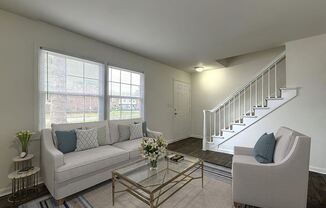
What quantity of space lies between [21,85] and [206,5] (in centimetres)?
291

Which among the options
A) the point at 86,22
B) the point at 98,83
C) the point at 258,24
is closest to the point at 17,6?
the point at 86,22

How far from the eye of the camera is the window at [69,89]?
255cm

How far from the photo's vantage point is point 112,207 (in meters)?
1.87

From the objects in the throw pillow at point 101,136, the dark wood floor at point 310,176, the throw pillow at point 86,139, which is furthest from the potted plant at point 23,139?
the dark wood floor at point 310,176

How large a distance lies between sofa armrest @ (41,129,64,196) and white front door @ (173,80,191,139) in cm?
365

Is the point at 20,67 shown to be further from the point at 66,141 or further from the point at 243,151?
the point at 243,151

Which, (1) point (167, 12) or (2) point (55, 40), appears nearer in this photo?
(1) point (167, 12)

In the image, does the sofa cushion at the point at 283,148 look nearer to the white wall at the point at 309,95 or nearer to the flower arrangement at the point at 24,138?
the white wall at the point at 309,95

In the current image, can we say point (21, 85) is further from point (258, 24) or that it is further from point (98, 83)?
point (258, 24)

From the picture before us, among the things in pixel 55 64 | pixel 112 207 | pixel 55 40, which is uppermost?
pixel 55 40

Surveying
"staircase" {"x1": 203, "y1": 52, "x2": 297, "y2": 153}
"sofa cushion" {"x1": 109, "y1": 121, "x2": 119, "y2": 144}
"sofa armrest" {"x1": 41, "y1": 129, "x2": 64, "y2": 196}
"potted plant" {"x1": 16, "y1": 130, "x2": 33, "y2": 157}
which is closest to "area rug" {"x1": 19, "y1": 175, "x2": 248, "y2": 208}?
"sofa armrest" {"x1": 41, "y1": 129, "x2": 64, "y2": 196}

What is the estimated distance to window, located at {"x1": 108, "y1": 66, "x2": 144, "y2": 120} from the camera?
3494 millimetres

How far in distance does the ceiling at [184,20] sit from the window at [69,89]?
0.60 metres

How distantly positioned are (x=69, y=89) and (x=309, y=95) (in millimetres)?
4581
